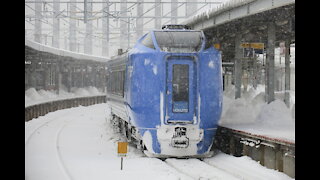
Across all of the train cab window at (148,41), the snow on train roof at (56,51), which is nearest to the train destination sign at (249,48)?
the train cab window at (148,41)

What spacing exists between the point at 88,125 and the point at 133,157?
10.8m

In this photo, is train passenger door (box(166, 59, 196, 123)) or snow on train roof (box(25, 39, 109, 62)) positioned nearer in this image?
train passenger door (box(166, 59, 196, 123))

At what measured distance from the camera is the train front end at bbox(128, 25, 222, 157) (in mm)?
12273

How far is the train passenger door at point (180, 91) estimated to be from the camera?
40.4ft

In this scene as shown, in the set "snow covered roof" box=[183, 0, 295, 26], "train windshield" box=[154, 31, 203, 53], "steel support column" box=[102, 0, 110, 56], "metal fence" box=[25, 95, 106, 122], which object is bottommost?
"metal fence" box=[25, 95, 106, 122]

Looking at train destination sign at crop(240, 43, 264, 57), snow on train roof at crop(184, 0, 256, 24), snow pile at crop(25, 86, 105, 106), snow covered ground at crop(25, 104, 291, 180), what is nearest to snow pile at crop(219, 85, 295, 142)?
snow covered ground at crop(25, 104, 291, 180)

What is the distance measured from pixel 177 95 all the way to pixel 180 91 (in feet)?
0.41

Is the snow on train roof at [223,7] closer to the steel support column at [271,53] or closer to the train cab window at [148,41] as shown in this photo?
the steel support column at [271,53]

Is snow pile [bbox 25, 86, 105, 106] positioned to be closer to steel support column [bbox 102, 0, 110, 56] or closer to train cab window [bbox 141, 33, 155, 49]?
steel support column [bbox 102, 0, 110, 56]

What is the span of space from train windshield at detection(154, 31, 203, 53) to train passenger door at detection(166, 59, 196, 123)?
0.31 metres

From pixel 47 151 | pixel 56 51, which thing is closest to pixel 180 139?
pixel 47 151

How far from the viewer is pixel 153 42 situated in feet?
41.5

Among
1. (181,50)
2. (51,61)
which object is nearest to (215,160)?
(181,50)

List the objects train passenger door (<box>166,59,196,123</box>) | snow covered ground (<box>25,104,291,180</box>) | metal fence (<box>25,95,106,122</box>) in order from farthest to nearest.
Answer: metal fence (<box>25,95,106,122</box>), train passenger door (<box>166,59,196,123</box>), snow covered ground (<box>25,104,291,180</box>)
